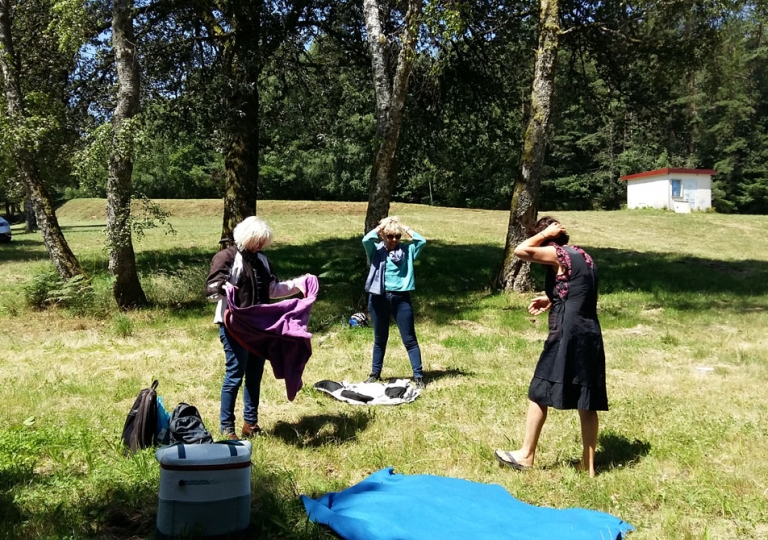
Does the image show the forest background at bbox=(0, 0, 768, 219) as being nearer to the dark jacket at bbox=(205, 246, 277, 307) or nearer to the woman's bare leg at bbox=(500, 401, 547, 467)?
the dark jacket at bbox=(205, 246, 277, 307)

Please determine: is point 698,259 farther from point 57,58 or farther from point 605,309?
point 57,58

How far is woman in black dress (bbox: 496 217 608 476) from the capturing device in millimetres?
4648

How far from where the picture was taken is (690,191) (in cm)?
3797

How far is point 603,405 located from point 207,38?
12970 mm

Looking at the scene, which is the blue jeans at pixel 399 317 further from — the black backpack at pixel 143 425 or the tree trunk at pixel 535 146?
the tree trunk at pixel 535 146

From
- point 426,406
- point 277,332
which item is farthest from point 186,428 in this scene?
point 426,406

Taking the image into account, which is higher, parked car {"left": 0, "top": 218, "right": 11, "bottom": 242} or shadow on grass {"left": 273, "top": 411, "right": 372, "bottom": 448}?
parked car {"left": 0, "top": 218, "right": 11, "bottom": 242}

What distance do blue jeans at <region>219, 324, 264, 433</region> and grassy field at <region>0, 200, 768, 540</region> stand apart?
340 millimetres

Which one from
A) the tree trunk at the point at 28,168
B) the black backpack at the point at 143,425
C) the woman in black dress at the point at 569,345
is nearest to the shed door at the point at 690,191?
the tree trunk at the point at 28,168

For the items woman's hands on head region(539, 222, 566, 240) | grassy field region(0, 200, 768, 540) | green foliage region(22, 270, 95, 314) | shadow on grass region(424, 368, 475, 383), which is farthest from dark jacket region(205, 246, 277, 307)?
green foliage region(22, 270, 95, 314)

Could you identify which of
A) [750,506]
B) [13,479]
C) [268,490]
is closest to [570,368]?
[750,506]

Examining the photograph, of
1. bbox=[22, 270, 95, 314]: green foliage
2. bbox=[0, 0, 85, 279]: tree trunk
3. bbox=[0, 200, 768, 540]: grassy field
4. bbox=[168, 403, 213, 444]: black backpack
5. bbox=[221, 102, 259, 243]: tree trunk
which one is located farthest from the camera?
bbox=[221, 102, 259, 243]: tree trunk

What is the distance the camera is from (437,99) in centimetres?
1498

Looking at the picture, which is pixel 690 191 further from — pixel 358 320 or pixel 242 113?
pixel 358 320
